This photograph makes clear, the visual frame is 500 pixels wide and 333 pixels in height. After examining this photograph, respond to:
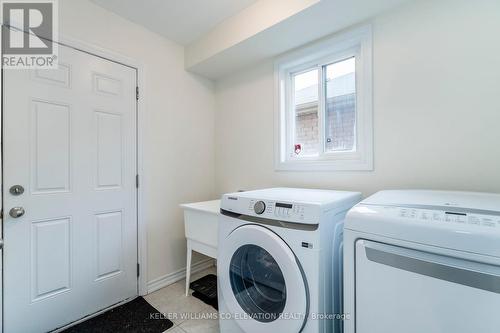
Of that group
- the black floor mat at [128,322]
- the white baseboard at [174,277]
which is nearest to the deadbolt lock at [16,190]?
the black floor mat at [128,322]

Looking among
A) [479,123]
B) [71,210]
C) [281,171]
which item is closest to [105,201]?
[71,210]

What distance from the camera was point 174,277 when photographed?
7.43 feet

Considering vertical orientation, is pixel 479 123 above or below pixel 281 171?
above

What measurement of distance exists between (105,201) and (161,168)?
548 mm

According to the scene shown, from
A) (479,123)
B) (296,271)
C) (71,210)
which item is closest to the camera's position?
(296,271)

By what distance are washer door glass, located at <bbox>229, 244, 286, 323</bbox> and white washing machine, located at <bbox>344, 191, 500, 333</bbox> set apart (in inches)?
14.9

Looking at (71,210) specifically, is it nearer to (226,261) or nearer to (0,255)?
(0,255)

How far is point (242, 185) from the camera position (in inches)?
95.3

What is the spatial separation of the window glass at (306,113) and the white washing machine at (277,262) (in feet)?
2.50

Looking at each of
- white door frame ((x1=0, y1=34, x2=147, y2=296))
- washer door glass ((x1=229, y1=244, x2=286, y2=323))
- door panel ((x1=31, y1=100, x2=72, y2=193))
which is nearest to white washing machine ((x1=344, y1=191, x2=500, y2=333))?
washer door glass ((x1=229, y1=244, x2=286, y2=323))

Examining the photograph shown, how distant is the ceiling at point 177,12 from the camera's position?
1.76 metres

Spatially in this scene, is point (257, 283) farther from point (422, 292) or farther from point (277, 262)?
point (422, 292)

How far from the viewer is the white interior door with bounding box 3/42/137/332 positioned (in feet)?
4.72

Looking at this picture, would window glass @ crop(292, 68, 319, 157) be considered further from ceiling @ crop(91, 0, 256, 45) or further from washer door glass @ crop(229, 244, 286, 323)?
washer door glass @ crop(229, 244, 286, 323)
